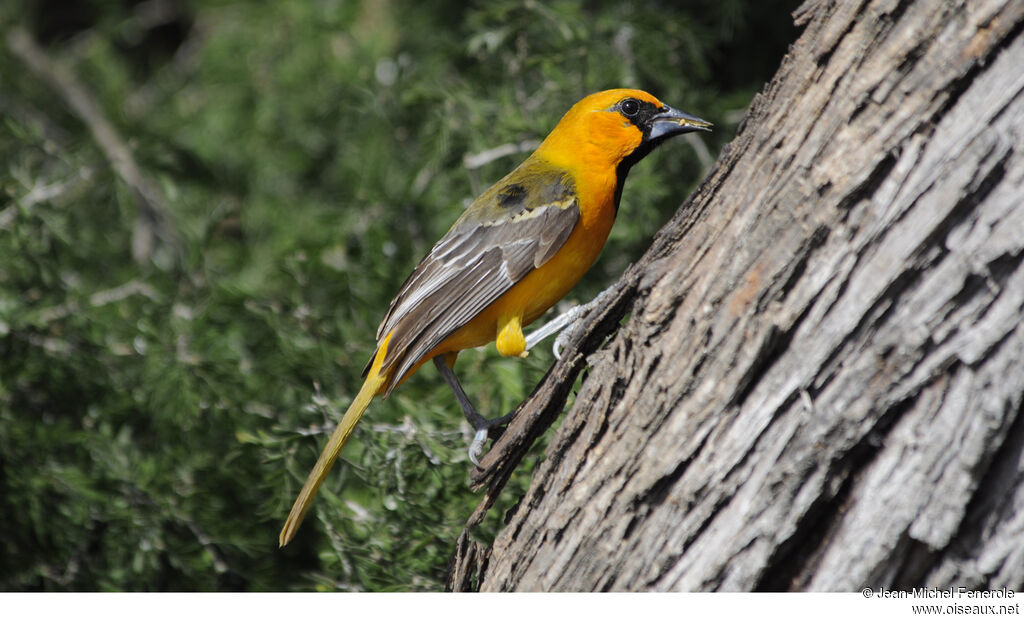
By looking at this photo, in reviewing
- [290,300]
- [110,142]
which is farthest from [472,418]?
[110,142]

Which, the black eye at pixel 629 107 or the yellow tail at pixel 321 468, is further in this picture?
the black eye at pixel 629 107

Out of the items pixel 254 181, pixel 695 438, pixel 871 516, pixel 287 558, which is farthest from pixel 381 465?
→ pixel 254 181

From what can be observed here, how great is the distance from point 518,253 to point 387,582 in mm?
A: 1417

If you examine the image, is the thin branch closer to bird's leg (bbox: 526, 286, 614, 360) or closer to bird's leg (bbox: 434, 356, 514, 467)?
bird's leg (bbox: 434, 356, 514, 467)

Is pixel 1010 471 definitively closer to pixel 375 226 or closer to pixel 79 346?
pixel 375 226

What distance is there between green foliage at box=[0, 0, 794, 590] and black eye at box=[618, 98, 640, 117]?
435 millimetres

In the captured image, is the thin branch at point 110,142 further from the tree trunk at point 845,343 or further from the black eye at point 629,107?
the tree trunk at point 845,343

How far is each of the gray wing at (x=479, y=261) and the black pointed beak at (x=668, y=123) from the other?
478mm

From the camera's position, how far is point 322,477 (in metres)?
3.17

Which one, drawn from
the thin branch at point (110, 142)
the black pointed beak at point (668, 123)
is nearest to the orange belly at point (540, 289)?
the black pointed beak at point (668, 123)

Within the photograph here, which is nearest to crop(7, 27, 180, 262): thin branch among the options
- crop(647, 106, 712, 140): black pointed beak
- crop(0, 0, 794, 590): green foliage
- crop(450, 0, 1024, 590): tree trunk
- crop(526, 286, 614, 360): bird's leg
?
crop(0, 0, 794, 590): green foliage

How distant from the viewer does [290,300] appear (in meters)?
4.46

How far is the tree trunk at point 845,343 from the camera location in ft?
6.75

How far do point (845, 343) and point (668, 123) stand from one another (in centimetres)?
194
